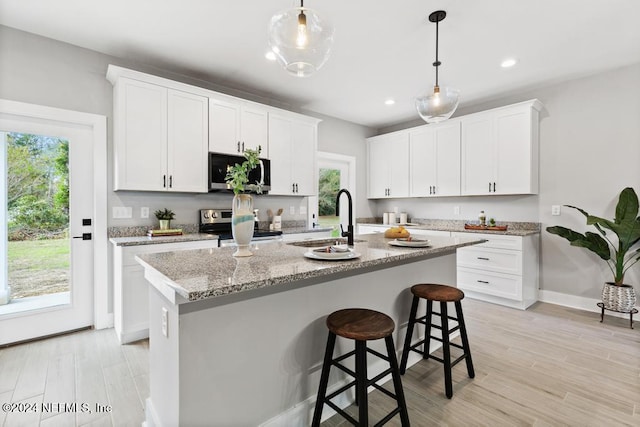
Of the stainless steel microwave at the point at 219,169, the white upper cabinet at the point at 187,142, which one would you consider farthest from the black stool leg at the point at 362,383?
the white upper cabinet at the point at 187,142

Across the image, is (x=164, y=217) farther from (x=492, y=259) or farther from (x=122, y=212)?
(x=492, y=259)

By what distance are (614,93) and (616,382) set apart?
311cm

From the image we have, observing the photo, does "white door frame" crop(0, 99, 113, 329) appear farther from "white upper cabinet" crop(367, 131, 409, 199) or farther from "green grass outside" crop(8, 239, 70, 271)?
"white upper cabinet" crop(367, 131, 409, 199)

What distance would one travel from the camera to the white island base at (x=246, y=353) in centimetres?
132

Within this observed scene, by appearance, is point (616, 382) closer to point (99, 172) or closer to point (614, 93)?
point (614, 93)

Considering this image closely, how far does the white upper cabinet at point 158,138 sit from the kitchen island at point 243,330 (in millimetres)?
1610

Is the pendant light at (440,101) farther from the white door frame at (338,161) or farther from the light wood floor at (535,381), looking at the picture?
the white door frame at (338,161)

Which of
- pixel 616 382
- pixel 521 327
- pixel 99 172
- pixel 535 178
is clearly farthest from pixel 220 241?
pixel 535 178

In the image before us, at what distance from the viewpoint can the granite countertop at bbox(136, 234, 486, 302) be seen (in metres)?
1.13

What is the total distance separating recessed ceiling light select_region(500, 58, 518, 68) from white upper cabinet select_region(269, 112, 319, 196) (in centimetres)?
233

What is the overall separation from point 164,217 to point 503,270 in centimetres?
399

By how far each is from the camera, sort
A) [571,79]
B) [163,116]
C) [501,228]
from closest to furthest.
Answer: [163,116]
[571,79]
[501,228]

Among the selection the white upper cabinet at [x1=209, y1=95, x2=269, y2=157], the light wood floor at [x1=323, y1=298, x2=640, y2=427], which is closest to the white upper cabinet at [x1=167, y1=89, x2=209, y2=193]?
the white upper cabinet at [x1=209, y1=95, x2=269, y2=157]

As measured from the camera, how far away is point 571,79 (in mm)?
3695
